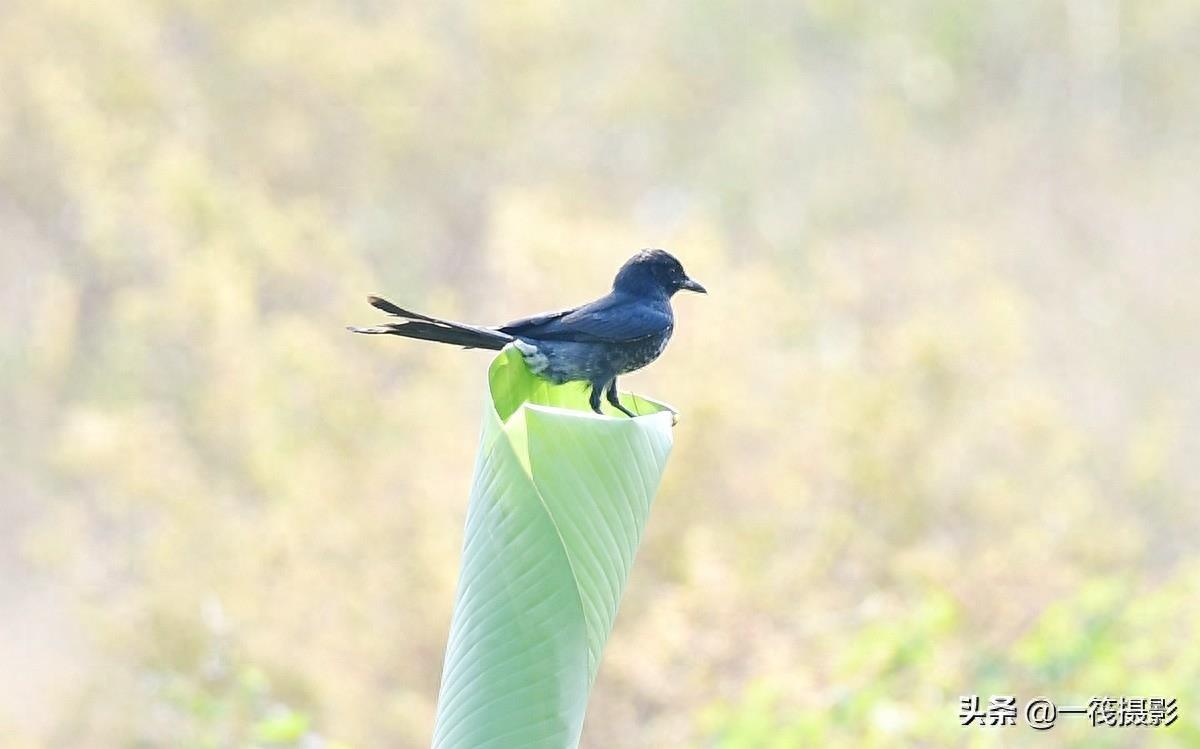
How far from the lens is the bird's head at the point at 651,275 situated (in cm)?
141

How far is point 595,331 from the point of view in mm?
1264

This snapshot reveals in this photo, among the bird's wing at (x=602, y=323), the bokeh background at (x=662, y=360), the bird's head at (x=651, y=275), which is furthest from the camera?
the bokeh background at (x=662, y=360)

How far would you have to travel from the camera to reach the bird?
1134 mm

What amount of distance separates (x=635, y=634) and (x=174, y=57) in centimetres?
378

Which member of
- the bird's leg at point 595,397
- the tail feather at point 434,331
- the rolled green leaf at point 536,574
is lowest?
the rolled green leaf at point 536,574

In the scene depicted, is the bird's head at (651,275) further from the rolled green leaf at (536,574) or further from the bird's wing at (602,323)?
the rolled green leaf at (536,574)

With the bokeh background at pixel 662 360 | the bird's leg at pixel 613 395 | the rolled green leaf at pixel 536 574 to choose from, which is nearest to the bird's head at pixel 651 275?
the bird's leg at pixel 613 395

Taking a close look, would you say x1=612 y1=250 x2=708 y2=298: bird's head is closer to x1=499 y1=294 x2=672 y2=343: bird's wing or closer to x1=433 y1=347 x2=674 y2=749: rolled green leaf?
x1=499 y1=294 x2=672 y2=343: bird's wing

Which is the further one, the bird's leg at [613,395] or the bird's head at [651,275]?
the bird's head at [651,275]

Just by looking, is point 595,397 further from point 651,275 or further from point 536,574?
point 536,574

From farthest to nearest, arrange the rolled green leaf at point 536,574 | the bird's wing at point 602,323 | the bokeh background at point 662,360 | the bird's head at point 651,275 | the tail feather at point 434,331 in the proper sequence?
the bokeh background at point 662,360
the bird's head at point 651,275
the bird's wing at point 602,323
the tail feather at point 434,331
the rolled green leaf at point 536,574

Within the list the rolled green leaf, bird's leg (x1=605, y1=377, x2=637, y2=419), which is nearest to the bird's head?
bird's leg (x1=605, y1=377, x2=637, y2=419)

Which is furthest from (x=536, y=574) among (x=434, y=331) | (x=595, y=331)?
→ (x=595, y=331)

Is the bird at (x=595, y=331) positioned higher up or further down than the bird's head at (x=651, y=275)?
further down
